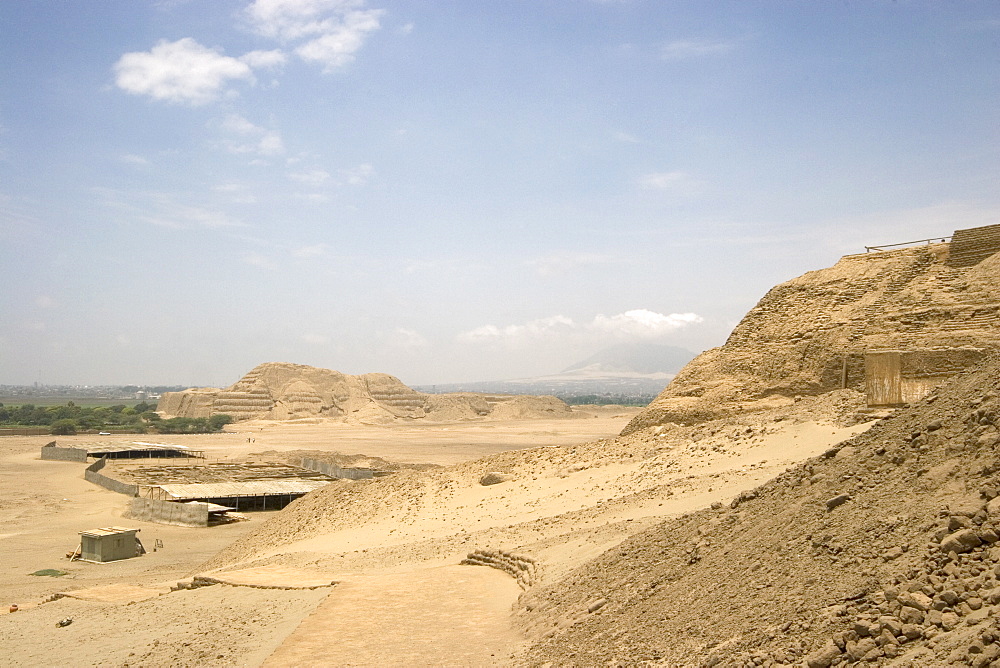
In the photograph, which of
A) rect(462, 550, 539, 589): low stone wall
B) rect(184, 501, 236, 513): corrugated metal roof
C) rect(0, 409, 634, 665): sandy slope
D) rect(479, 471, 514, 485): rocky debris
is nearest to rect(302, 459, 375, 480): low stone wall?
rect(0, 409, 634, 665): sandy slope

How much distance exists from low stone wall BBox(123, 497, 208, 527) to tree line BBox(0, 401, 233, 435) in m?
39.8

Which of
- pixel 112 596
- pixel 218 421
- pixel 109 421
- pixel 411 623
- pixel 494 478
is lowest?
pixel 109 421

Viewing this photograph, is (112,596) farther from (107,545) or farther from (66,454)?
(66,454)

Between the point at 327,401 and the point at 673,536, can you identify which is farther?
the point at 327,401

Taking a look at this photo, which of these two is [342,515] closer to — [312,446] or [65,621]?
[65,621]

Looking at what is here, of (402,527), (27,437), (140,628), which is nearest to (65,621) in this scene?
(140,628)

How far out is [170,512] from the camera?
900 inches

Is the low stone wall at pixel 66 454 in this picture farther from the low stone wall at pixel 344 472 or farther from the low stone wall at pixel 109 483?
the low stone wall at pixel 344 472

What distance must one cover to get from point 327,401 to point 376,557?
60.4 metres

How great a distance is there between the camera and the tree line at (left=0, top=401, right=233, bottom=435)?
62475 millimetres

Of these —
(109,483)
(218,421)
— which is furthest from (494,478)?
(218,421)

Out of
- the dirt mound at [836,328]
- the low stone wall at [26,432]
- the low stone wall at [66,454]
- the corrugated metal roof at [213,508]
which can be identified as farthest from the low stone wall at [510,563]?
the low stone wall at [26,432]

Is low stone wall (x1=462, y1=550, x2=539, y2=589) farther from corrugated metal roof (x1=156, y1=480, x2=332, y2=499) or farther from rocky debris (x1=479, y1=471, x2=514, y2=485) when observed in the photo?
corrugated metal roof (x1=156, y1=480, x2=332, y2=499)

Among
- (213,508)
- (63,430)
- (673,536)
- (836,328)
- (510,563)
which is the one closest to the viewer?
(673,536)
